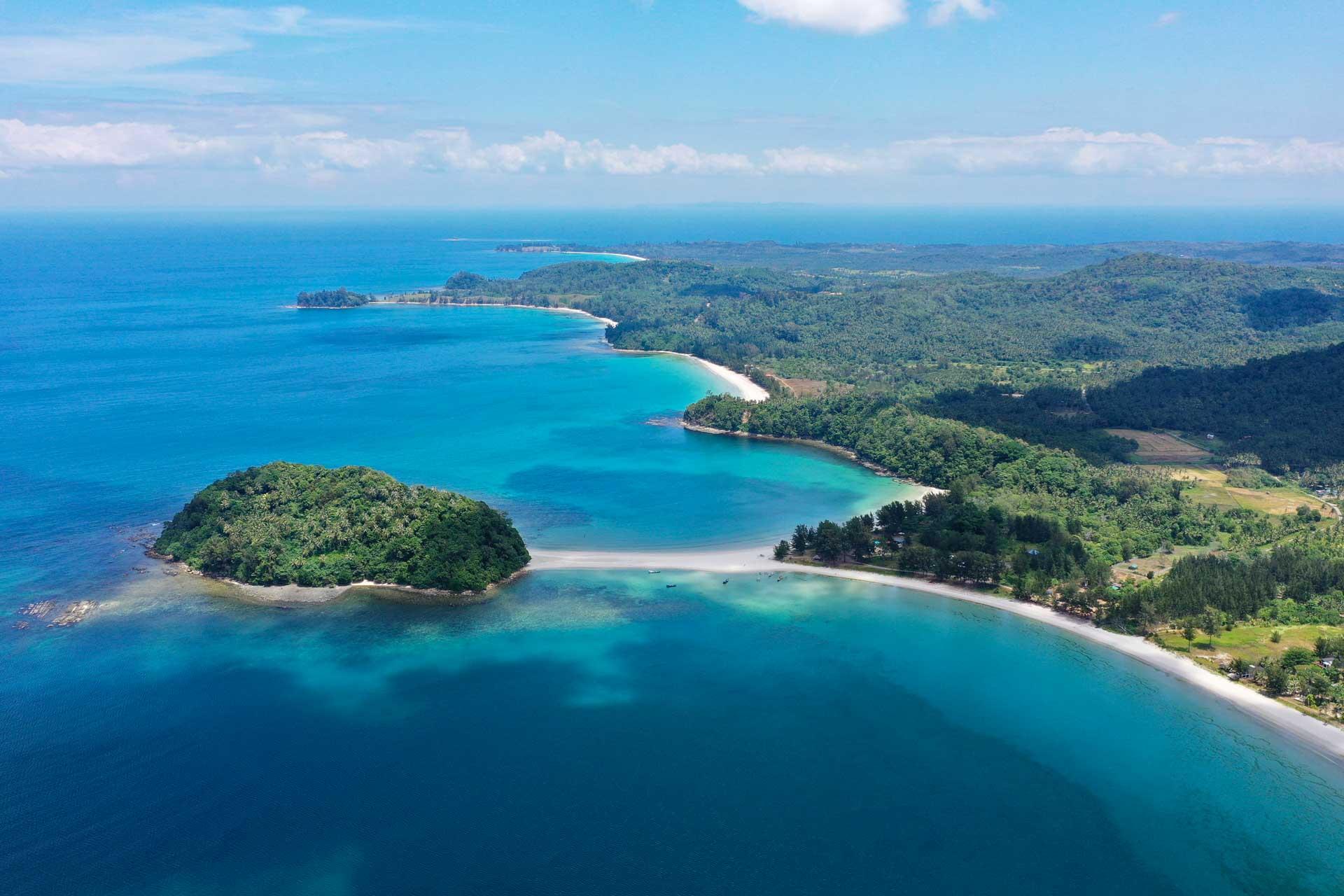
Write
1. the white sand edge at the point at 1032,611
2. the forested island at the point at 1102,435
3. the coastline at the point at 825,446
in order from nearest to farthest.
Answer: the white sand edge at the point at 1032,611
the forested island at the point at 1102,435
the coastline at the point at 825,446

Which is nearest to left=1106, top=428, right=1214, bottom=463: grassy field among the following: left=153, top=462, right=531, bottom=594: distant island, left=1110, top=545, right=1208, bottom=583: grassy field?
left=1110, top=545, right=1208, bottom=583: grassy field

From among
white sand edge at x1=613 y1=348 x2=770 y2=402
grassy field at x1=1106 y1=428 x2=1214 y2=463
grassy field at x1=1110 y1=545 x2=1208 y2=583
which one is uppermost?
white sand edge at x1=613 y1=348 x2=770 y2=402

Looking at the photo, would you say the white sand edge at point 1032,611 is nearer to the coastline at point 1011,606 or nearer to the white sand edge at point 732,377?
the coastline at point 1011,606

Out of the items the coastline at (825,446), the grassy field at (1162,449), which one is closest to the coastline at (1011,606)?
the coastline at (825,446)

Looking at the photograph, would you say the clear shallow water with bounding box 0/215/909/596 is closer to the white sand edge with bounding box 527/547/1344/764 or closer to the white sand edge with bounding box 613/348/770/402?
the white sand edge with bounding box 613/348/770/402

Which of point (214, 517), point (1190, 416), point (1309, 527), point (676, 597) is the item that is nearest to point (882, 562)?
point (676, 597)

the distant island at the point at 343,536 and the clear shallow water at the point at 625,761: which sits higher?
the distant island at the point at 343,536

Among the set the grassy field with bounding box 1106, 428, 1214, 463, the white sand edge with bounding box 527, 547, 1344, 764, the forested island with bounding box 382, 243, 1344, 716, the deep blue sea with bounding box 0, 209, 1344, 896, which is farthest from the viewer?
the grassy field with bounding box 1106, 428, 1214, 463
